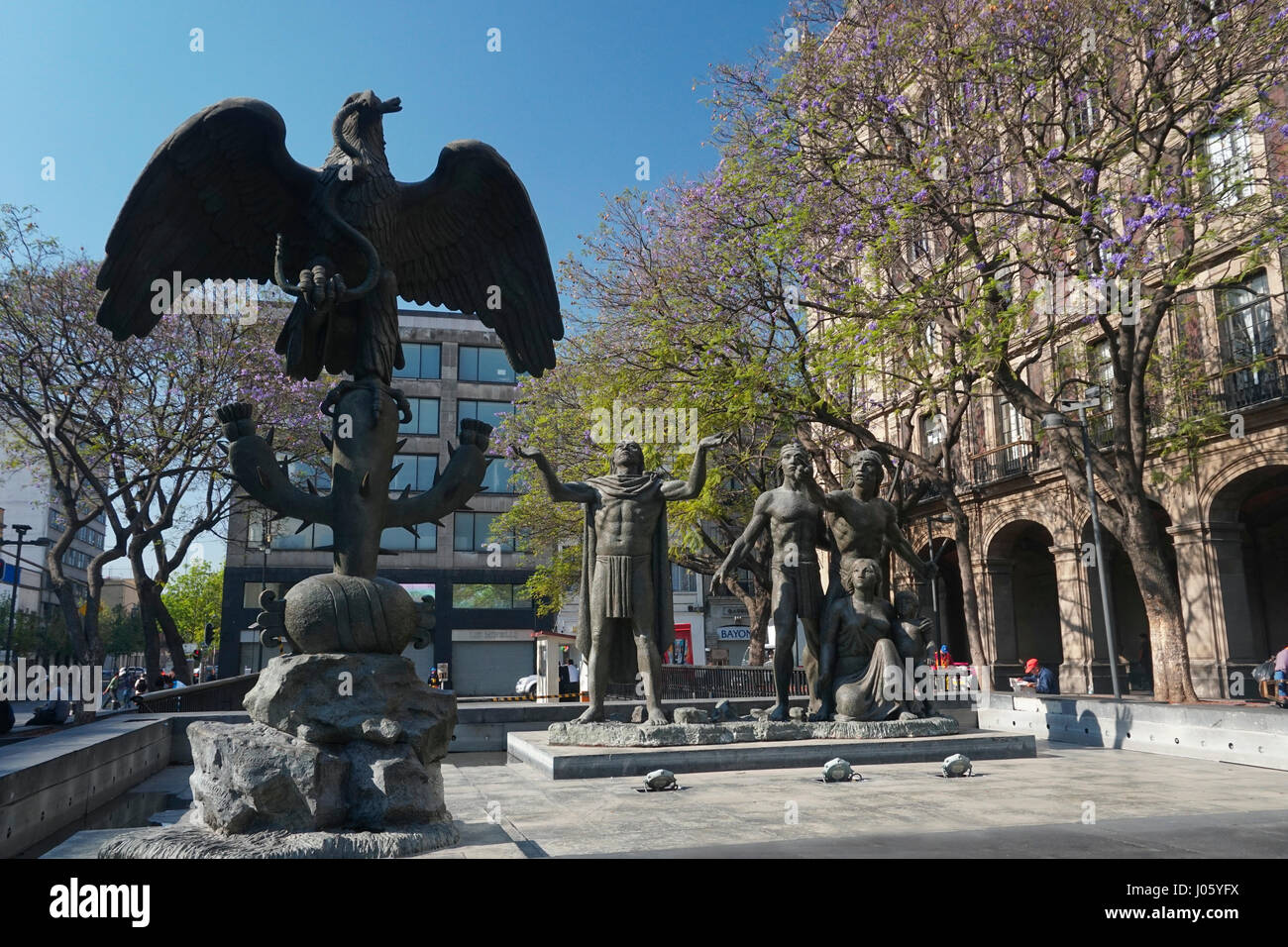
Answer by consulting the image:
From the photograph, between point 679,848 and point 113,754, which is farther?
point 113,754

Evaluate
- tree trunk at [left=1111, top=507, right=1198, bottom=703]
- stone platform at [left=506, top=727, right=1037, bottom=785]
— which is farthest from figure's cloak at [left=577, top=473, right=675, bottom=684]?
tree trunk at [left=1111, top=507, right=1198, bottom=703]

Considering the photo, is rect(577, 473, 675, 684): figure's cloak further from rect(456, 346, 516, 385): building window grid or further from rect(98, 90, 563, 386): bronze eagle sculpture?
rect(456, 346, 516, 385): building window grid

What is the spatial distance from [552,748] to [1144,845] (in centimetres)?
537

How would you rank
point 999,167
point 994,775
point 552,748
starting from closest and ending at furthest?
point 994,775 < point 552,748 < point 999,167

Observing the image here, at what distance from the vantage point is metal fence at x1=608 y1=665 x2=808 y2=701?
55.0ft

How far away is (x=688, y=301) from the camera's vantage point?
19078mm

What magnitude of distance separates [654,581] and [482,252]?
4422 millimetres

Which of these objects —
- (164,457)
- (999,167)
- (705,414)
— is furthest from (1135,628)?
(164,457)

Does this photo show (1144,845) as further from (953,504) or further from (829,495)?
(953,504)

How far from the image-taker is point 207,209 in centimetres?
525

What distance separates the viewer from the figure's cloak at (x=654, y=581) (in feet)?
30.3

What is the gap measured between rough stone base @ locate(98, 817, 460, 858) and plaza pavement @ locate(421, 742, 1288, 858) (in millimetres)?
172

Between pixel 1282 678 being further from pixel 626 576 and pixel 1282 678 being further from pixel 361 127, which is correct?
pixel 361 127

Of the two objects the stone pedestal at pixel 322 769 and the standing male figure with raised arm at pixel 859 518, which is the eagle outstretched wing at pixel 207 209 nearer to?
the stone pedestal at pixel 322 769
